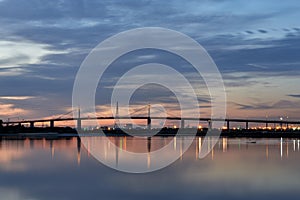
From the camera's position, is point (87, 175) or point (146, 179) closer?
point (146, 179)

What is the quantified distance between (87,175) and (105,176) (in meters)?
0.89

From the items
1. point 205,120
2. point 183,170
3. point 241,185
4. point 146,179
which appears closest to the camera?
point 241,185

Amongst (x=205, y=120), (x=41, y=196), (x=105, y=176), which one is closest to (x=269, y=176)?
(x=105, y=176)

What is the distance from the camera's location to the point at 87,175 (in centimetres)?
1994

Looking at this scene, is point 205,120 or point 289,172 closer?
point 289,172

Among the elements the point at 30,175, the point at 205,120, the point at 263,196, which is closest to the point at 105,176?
the point at 30,175

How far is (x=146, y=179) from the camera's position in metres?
18.3

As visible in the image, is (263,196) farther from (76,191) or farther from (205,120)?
(205,120)

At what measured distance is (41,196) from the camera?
1456cm

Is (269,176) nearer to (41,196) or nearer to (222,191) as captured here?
(222,191)

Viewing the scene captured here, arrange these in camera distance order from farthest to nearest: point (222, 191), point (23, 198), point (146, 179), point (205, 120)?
point (205, 120)
point (146, 179)
point (222, 191)
point (23, 198)

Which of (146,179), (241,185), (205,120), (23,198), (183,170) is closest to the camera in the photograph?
(23,198)

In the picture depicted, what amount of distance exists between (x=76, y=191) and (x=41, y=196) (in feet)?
4.20

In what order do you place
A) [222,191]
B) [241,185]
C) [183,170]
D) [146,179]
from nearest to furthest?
[222,191], [241,185], [146,179], [183,170]
